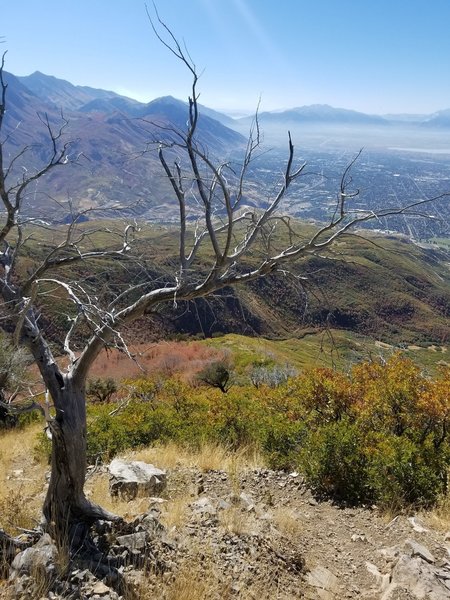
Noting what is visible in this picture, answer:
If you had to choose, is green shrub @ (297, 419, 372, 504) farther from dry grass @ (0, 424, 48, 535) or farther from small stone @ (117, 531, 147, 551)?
dry grass @ (0, 424, 48, 535)

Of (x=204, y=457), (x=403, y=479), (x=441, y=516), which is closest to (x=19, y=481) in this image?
(x=204, y=457)

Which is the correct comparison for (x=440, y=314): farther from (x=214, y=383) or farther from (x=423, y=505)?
(x=423, y=505)

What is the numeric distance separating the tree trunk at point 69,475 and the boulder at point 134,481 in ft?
5.57

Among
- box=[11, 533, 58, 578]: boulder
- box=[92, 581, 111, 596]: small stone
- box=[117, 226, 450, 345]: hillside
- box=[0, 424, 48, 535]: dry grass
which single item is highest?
box=[11, 533, 58, 578]: boulder

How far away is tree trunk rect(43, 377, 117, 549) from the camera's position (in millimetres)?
4445

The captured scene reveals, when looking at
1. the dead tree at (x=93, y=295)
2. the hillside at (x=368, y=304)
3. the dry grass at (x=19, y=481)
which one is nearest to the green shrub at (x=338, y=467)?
the dead tree at (x=93, y=295)

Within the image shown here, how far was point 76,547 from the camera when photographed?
4.50m

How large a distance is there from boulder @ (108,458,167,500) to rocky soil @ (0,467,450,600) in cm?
22

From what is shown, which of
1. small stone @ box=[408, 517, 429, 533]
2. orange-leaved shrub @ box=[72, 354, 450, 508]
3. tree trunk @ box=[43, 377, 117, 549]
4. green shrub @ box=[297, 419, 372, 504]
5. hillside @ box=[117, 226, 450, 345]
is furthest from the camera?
hillside @ box=[117, 226, 450, 345]

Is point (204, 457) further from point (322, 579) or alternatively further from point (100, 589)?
point (100, 589)

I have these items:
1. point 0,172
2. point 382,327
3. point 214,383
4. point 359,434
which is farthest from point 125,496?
point 382,327

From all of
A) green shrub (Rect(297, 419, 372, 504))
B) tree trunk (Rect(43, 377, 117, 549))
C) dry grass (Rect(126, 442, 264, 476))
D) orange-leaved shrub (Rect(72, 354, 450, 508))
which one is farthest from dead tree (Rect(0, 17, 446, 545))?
green shrub (Rect(297, 419, 372, 504))

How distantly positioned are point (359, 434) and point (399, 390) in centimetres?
125

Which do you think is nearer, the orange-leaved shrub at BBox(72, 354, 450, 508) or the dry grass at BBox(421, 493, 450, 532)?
the dry grass at BBox(421, 493, 450, 532)
